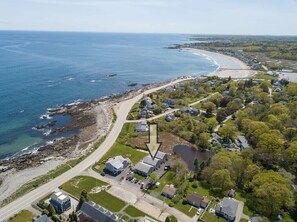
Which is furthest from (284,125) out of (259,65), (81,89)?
(259,65)

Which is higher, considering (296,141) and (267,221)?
(296,141)

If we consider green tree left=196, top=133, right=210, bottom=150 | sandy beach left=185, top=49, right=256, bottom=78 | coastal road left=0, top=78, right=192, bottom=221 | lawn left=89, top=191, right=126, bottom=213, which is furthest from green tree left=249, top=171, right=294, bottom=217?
sandy beach left=185, top=49, right=256, bottom=78

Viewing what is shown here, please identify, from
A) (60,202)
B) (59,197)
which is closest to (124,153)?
(59,197)

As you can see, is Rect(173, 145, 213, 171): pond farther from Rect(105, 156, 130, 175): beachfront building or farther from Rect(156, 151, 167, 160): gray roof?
Rect(105, 156, 130, 175): beachfront building

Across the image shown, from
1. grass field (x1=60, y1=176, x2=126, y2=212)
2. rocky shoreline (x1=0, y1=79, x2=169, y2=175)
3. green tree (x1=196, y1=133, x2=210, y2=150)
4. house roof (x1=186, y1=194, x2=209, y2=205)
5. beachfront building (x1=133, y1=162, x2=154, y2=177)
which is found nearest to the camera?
grass field (x1=60, y1=176, x2=126, y2=212)

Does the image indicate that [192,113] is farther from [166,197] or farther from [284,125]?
[166,197]

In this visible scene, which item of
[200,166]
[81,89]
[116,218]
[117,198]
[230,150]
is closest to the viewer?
[116,218]

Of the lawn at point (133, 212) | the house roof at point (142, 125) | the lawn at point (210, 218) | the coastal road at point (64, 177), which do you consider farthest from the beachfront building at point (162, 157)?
the lawn at point (210, 218)
